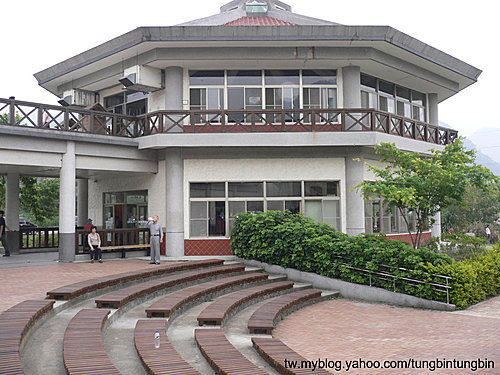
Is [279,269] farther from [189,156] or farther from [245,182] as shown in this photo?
[189,156]

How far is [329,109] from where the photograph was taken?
1808cm

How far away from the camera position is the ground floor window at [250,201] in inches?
738

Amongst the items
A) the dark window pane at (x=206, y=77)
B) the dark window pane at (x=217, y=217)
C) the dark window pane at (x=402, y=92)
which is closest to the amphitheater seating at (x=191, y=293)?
the dark window pane at (x=217, y=217)

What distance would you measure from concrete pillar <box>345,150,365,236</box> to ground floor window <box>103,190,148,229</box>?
27.0ft

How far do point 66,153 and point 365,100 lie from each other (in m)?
11.8

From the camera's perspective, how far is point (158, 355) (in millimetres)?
6523

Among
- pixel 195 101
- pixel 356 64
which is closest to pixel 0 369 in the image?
pixel 195 101

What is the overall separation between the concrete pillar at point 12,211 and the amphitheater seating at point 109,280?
9.93 metres

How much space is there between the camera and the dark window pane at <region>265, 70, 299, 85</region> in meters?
19.4

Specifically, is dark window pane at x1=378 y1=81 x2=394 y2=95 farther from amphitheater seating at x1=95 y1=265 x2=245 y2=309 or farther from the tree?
amphitheater seating at x1=95 y1=265 x2=245 y2=309

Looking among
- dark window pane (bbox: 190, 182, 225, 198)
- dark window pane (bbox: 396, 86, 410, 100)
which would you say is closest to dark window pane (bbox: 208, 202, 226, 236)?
dark window pane (bbox: 190, 182, 225, 198)

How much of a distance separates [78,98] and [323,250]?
14.1 metres

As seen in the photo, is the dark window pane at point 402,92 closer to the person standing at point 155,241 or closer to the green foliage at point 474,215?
the person standing at point 155,241

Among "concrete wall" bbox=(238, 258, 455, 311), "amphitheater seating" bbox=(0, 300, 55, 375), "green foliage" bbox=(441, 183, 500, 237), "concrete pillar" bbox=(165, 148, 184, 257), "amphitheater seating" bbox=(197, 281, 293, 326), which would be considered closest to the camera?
"amphitheater seating" bbox=(0, 300, 55, 375)
